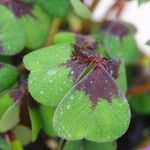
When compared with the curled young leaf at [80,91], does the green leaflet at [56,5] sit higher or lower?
lower

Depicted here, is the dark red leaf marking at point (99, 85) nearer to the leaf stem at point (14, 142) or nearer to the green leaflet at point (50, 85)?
the green leaflet at point (50, 85)

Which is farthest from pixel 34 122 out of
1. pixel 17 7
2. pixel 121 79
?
pixel 17 7

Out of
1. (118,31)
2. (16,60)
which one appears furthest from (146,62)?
(16,60)

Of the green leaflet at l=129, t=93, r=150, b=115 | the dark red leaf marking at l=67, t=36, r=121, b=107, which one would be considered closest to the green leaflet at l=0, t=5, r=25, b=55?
the dark red leaf marking at l=67, t=36, r=121, b=107

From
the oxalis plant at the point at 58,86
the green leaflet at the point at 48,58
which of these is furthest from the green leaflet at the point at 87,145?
the green leaflet at the point at 48,58

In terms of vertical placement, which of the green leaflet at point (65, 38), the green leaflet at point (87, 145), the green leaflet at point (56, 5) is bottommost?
the green leaflet at point (87, 145)

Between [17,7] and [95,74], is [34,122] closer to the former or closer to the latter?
[95,74]

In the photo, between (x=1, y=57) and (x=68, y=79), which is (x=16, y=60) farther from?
(x=68, y=79)

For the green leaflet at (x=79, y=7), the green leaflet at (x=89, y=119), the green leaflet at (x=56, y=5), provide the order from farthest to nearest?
the green leaflet at (x=56, y=5) → the green leaflet at (x=79, y=7) → the green leaflet at (x=89, y=119)
